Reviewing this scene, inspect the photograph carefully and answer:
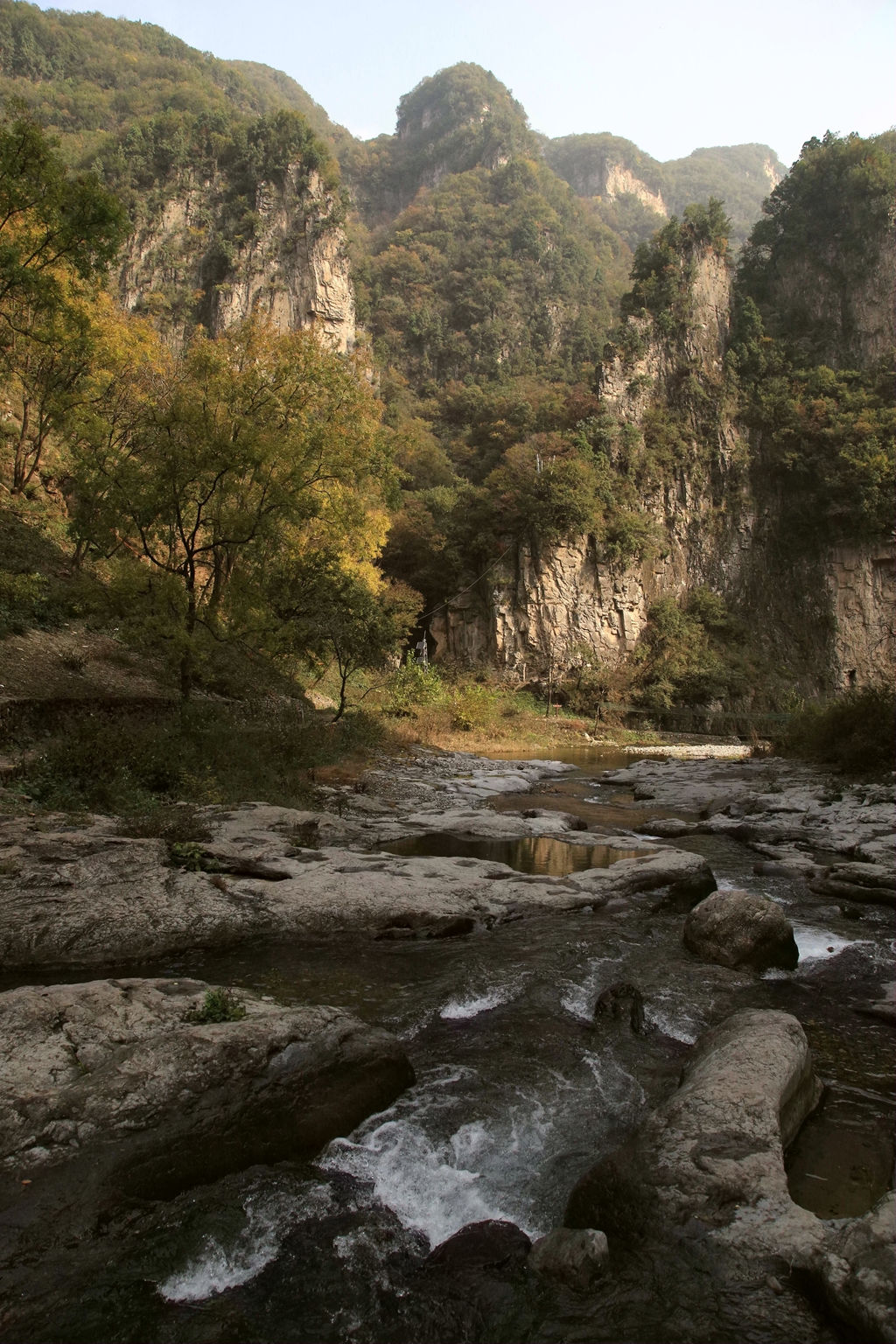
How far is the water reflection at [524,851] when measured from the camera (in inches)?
361

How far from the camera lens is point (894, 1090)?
402cm

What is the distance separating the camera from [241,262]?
153 ft

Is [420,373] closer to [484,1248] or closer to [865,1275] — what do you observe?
[484,1248]

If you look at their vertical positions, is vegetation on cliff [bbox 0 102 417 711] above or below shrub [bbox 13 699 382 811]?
above

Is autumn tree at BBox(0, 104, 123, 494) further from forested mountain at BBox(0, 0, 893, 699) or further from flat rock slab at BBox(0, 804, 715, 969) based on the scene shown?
flat rock slab at BBox(0, 804, 715, 969)

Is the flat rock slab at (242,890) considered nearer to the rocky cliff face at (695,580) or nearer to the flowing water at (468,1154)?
the flowing water at (468,1154)

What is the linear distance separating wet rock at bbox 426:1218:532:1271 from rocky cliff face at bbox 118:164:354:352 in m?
48.9

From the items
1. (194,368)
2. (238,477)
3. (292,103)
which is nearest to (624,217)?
(292,103)

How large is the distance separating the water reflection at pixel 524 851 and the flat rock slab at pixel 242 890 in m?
0.90

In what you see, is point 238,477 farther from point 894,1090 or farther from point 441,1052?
point 894,1090

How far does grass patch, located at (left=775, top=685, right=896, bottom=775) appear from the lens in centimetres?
1438

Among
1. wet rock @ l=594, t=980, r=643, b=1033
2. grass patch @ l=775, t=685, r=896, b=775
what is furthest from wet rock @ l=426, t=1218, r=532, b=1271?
grass patch @ l=775, t=685, r=896, b=775

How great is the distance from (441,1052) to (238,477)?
31.0 feet

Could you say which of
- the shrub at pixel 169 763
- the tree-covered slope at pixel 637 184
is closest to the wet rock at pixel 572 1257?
the shrub at pixel 169 763
